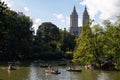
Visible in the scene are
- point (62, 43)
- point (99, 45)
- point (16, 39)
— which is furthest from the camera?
point (62, 43)

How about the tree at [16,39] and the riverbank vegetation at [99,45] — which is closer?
the riverbank vegetation at [99,45]

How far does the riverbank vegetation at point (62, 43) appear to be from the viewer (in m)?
71.5

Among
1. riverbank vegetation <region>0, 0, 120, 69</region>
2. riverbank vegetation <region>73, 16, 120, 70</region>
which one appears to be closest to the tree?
riverbank vegetation <region>0, 0, 120, 69</region>

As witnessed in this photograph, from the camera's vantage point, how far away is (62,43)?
461 ft

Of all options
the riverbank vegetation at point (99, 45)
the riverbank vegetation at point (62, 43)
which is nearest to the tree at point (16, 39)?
the riverbank vegetation at point (62, 43)

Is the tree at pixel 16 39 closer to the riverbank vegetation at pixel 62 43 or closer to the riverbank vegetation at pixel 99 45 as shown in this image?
the riverbank vegetation at pixel 62 43

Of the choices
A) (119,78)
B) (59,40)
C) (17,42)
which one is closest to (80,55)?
(119,78)

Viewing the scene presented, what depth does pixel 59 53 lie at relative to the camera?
119312mm

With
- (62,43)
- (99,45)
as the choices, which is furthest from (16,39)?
(62,43)

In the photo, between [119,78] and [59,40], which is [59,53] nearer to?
[59,40]

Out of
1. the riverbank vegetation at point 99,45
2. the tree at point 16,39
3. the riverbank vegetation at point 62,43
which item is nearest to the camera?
the riverbank vegetation at point 62,43

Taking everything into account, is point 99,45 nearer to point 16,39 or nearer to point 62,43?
point 16,39

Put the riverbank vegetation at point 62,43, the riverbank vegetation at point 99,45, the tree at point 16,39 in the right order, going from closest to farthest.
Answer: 1. the riverbank vegetation at point 62,43
2. the riverbank vegetation at point 99,45
3. the tree at point 16,39

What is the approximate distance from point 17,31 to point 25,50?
6019mm
